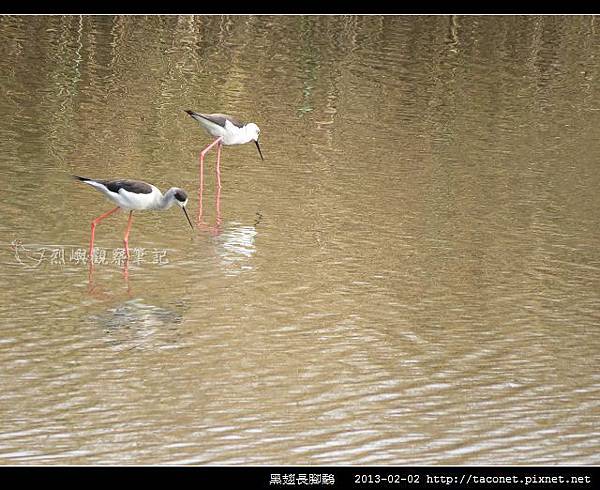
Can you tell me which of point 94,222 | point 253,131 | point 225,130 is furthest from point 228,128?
point 94,222

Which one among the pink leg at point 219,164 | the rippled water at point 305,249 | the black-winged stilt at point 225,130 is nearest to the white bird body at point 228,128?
the black-winged stilt at point 225,130

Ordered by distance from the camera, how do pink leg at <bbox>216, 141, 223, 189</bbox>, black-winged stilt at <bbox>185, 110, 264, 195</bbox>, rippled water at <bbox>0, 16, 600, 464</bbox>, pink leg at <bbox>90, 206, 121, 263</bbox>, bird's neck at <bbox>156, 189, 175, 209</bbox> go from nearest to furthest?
1. rippled water at <bbox>0, 16, 600, 464</bbox>
2. pink leg at <bbox>90, 206, 121, 263</bbox>
3. bird's neck at <bbox>156, 189, 175, 209</bbox>
4. pink leg at <bbox>216, 141, 223, 189</bbox>
5. black-winged stilt at <bbox>185, 110, 264, 195</bbox>

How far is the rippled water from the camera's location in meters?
7.70

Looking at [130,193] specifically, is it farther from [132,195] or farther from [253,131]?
[253,131]

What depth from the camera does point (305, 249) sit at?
11305mm

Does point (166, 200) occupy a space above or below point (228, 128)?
below

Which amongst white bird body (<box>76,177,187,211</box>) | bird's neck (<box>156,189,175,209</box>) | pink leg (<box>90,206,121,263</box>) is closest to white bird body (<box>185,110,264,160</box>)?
pink leg (<box>90,206,121,263</box>)

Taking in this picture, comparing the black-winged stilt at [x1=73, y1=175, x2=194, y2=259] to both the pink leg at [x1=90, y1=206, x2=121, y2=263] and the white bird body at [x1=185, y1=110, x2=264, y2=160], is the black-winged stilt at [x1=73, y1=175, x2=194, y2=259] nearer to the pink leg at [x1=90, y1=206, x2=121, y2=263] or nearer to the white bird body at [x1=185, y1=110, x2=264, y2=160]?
the pink leg at [x1=90, y1=206, x2=121, y2=263]

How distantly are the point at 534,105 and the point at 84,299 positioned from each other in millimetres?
8655

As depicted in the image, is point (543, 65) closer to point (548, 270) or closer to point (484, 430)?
point (548, 270)

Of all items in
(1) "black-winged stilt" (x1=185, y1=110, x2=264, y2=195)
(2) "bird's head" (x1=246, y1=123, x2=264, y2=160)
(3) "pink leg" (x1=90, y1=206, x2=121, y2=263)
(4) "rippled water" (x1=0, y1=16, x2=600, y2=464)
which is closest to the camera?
(4) "rippled water" (x1=0, y1=16, x2=600, y2=464)

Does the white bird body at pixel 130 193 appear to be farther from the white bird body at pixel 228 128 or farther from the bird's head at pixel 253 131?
the bird's head at pixel 253 131

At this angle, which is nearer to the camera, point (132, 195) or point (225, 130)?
point (132, 195)

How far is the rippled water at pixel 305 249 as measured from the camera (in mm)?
7695
